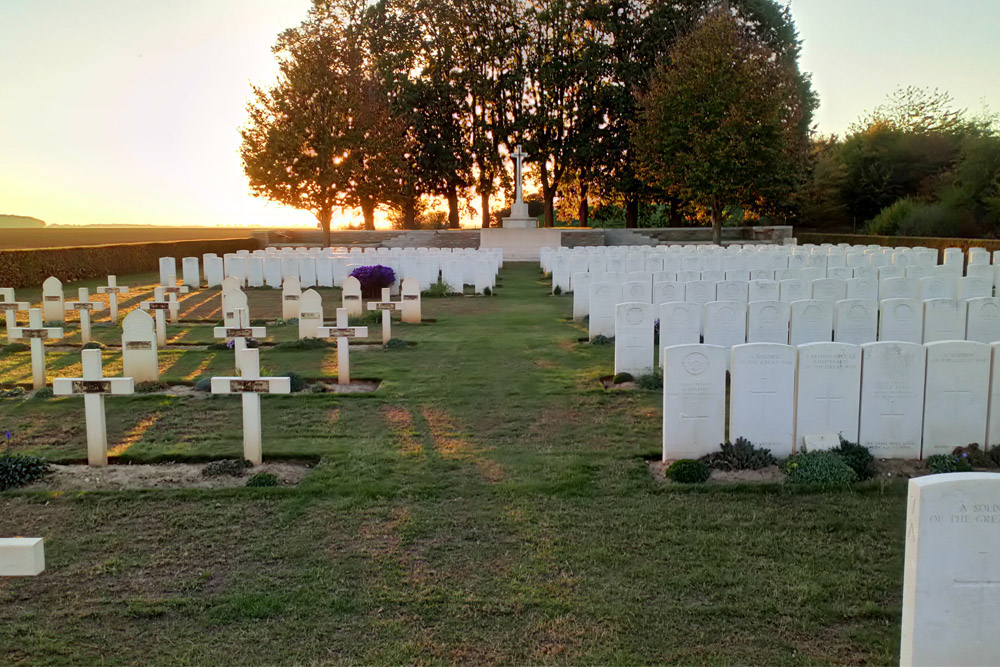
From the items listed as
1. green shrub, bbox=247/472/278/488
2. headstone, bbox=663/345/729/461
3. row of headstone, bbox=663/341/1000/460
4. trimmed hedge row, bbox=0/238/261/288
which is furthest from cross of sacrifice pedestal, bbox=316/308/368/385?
trimmed hedge row, bbox=0/238/261/288

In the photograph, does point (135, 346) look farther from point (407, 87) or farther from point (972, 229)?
point (407, 87)

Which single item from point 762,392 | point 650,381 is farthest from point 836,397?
point 650,381

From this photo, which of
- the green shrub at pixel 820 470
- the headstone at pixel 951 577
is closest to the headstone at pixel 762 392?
the green shrub at pixel 820 470

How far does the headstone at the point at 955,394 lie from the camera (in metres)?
5.98

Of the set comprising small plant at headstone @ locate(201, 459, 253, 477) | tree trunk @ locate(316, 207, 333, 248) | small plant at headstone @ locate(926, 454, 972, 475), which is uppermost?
tree trunk @ locate(316, 207, 333, 248)

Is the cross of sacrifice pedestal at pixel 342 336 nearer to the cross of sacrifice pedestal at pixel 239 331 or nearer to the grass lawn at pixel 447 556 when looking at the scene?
the cross of sacrifice pedestal at pixel 239 331

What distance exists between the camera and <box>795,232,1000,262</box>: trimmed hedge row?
890 inches

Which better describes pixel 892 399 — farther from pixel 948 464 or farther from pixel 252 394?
pixel 252 394

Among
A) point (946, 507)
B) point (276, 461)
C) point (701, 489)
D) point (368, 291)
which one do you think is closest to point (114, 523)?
point (276, 461)

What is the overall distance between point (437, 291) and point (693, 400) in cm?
1359

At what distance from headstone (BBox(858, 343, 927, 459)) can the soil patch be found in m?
4.37

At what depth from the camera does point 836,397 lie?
5.98 metres

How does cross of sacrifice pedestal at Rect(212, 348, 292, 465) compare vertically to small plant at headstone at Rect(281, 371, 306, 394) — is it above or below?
above

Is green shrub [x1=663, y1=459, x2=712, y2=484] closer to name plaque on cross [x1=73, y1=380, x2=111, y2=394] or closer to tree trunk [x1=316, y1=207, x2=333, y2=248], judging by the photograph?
name plaque on cross [x1=73, y1=380, x2=111, y2=394]
